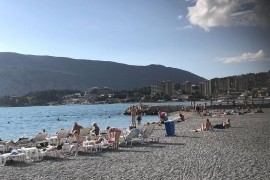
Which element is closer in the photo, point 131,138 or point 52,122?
point 131,138

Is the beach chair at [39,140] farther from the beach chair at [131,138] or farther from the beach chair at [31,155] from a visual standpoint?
the beach chair at [31,155]

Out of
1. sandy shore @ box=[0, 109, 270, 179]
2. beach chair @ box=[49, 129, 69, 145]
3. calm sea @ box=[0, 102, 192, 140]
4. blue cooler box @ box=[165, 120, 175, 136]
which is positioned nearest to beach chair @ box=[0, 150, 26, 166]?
sandy shore @ box=[0, 109, 270, 179]

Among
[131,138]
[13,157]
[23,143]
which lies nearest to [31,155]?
[13,157]

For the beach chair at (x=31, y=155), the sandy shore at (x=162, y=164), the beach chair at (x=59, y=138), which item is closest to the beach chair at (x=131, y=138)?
the sandy shore at (x=162, y=164)

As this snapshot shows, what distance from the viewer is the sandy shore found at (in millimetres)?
9820

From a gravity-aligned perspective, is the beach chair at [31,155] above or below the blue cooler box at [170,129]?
below

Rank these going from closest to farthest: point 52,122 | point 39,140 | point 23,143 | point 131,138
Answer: point 131,138 < point 23,143 < point 39,140 < point 52,122

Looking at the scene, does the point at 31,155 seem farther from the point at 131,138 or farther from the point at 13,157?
the point at 131,138

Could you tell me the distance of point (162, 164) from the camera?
11.3 metres

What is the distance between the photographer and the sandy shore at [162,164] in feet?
32.2

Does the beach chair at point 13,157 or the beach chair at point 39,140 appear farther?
the beach chair at point 39,140

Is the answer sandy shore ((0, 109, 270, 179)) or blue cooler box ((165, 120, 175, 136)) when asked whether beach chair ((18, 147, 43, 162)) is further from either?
blue cooler box ((165, 120, 175, 136))

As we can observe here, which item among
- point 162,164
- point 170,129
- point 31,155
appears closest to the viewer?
point 162,164

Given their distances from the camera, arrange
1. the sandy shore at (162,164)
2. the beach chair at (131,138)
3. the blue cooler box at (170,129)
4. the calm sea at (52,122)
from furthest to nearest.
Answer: the calm sea at (52,122), the blue cooler box at (170,129), the beach chair at (131,138), the sandy shore at (162,164)
